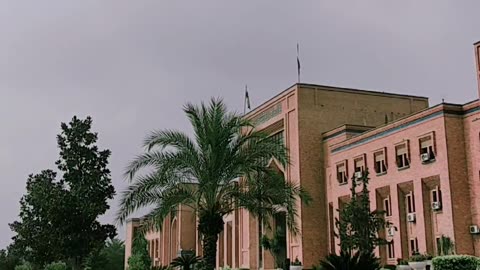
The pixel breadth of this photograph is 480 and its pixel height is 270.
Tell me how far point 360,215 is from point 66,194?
1877cm

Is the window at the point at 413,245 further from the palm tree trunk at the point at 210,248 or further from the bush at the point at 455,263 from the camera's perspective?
the palm tree trunk at the point at 210,248

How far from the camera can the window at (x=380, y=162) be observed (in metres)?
34.1

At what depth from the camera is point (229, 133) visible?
75.4ft

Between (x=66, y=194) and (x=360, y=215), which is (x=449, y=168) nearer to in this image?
(x=360, y=215)

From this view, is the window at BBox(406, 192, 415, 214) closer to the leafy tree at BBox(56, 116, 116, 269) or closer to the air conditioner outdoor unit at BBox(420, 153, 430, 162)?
the air conditioner outdoor unit at BBox(420, 153, 430, 162)

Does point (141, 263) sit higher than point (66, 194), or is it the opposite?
point (66, 194)

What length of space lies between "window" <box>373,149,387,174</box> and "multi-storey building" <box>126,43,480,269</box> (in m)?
0.05

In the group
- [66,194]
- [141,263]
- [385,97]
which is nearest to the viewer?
[66,194]

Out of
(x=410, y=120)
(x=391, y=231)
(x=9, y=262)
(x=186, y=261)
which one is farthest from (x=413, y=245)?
(x=9, y=262)

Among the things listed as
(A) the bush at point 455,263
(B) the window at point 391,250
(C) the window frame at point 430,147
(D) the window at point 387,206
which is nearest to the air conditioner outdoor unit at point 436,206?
(C) the window frame at point 430,147

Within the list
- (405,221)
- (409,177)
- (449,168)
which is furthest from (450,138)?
(405,221)

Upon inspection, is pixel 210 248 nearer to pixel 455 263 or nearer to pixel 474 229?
pixel 455 263

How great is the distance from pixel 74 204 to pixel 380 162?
17954mm

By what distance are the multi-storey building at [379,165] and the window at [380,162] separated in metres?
0.05
